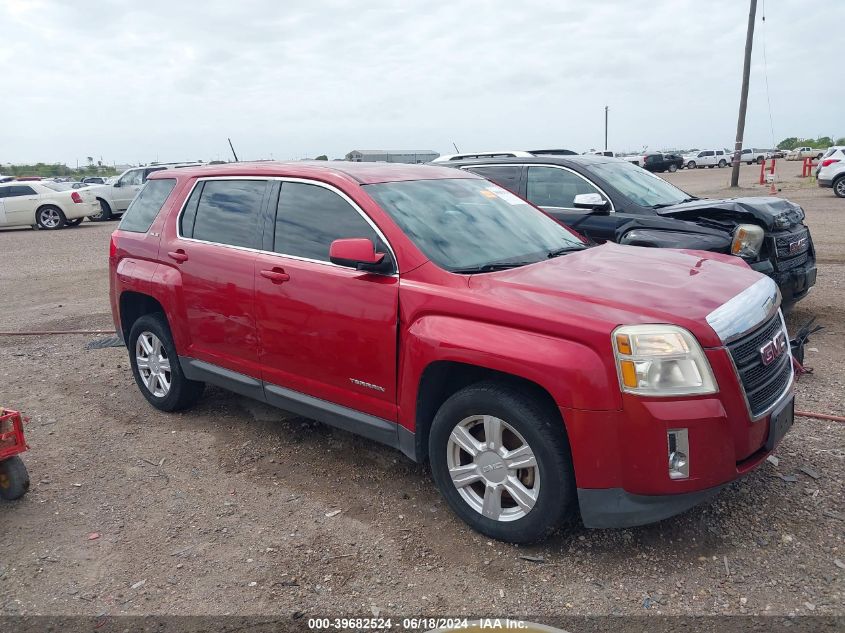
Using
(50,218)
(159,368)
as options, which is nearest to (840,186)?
(159,368)

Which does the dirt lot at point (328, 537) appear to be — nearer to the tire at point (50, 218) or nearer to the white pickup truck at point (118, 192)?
the tire at point (50, 218)

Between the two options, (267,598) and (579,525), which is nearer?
(267,598)

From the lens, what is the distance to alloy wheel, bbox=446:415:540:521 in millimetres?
3211

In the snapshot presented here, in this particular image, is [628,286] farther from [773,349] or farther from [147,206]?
[147,206]

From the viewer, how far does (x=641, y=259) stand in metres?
3.89

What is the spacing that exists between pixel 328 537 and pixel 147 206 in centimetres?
314

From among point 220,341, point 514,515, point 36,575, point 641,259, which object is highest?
point 641,259

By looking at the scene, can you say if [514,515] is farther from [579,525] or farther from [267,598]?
[267,598]

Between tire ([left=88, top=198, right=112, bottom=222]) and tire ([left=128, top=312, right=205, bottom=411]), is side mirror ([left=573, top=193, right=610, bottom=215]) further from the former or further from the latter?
tire ([left=88, top=198, right=112, bottom=222])

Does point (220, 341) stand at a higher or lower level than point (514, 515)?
higher

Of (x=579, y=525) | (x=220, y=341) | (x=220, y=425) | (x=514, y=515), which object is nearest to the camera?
(x=514, y=515)

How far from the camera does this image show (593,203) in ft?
21.3

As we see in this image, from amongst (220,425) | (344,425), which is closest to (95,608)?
(344,425)

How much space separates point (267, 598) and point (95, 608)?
740 mm
